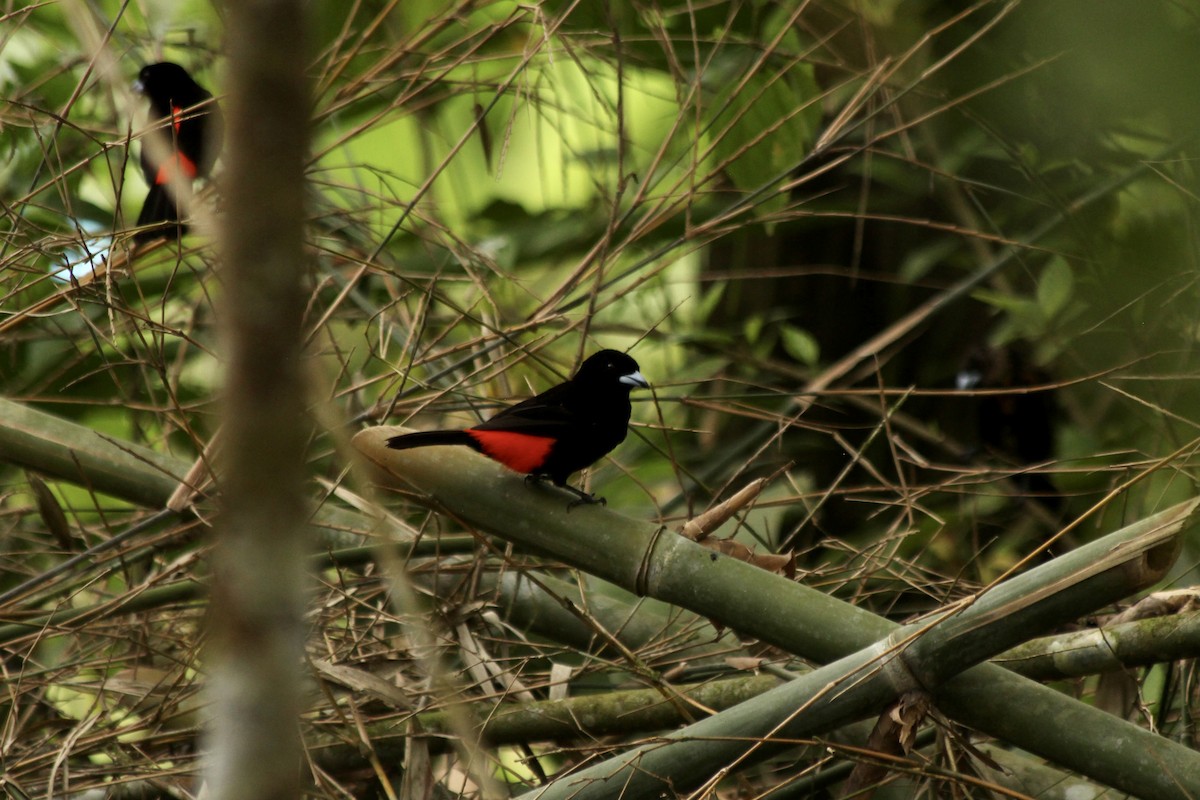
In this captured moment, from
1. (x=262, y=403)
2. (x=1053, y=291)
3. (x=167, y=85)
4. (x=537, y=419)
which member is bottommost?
(x=262, y=403)

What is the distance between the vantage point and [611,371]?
10.1ft

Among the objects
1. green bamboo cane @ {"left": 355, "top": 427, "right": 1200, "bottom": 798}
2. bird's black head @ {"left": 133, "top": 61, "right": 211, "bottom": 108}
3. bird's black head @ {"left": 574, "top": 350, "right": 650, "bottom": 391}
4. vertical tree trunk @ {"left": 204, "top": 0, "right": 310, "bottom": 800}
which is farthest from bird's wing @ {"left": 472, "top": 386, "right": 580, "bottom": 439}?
vertical tree trunk @ {"left": 204, "top": 0, "right": 310, "bottom": 800}

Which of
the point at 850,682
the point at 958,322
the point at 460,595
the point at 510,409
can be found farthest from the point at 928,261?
the point at 850,682

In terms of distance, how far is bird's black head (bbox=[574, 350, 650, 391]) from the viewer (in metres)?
3.02

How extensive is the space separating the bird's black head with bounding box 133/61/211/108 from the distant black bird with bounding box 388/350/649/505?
1832 mm

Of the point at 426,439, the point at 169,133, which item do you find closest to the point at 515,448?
the point at 426,439

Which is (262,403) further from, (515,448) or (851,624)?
(515,448)

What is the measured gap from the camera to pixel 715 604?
205 centimetres

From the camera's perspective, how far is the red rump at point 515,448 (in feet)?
8.63

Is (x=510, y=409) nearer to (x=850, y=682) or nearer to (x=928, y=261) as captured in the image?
(x=850, y=682)

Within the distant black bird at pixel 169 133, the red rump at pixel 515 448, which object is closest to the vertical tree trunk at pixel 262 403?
the red rump at pixel 515 448

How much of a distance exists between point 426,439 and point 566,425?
1.80ft

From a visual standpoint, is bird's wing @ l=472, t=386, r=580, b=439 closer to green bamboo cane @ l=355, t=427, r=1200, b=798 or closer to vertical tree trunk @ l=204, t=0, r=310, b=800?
green bamboo cane @ l=355, t=427, r=1200, b=798

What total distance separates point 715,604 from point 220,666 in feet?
5.19
